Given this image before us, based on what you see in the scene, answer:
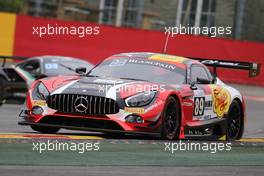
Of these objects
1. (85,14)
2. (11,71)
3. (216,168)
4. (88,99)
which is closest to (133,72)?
(88,99)

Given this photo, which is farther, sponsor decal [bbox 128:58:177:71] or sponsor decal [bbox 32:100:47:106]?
sponsor decal [bbox 128:58:177:71]

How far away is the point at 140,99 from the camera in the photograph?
10.9 metres

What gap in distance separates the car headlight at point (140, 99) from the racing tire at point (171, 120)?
265 millimetres

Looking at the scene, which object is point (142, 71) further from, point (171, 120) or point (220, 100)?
point (220, 100)

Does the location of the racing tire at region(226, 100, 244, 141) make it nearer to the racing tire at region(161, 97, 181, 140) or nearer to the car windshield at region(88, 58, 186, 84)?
the car windshield at region(88, 58, 186, 84)

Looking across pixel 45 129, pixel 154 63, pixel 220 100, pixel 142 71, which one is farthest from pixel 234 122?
pixel 45 129

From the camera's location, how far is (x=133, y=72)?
12.0m

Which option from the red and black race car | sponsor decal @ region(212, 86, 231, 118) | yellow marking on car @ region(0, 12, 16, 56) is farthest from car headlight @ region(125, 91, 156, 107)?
yellow marking on car @ region(0, 12, 16, 56)

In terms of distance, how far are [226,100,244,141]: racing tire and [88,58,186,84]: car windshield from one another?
4.57 ft

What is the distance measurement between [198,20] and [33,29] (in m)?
16.0

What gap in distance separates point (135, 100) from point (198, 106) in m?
1.64

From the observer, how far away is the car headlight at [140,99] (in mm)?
10852

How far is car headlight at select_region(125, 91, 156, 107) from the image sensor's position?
10852mm

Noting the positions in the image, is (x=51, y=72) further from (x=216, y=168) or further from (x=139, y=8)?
(x=139, y=8)
